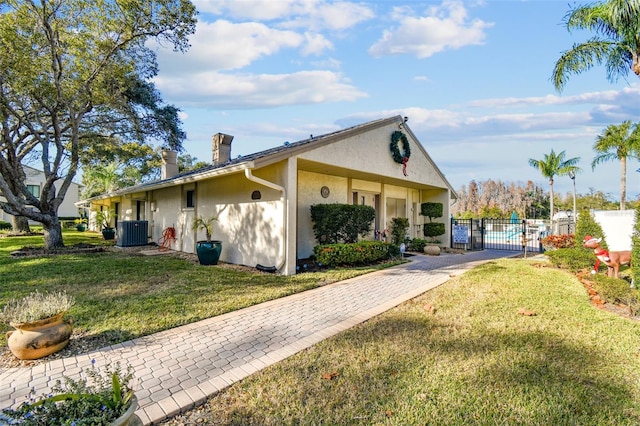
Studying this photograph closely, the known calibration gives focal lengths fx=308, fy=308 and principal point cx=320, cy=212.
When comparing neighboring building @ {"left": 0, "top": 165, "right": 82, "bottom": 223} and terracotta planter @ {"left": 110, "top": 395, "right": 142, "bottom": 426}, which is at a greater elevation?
neighboring building @ {"left": 0, "top": 165, "right": 82, "bottom": 223}

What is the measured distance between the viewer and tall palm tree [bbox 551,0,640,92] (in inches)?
317

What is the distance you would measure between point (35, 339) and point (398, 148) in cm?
1121

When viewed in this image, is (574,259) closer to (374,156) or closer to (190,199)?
(374,156)

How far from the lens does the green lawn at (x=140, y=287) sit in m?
4.73


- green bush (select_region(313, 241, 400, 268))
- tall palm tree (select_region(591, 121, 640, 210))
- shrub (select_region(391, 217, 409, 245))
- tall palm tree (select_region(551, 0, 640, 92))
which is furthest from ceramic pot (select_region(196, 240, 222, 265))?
tall palm tree (select_region(591, 121, 640, 210))

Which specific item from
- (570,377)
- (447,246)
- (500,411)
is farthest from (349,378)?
(447,246)

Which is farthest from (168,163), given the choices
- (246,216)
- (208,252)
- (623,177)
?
(623,177)

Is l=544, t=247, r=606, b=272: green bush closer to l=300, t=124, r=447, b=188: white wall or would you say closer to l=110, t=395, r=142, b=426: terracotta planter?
l=300, t=124, r=447, b=188: white wall

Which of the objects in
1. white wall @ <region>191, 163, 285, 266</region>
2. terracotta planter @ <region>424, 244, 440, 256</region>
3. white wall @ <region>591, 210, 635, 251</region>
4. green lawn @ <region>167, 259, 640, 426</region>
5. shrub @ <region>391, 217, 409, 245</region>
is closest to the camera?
green lawn @ <region>167, 259, 640, 426</region>

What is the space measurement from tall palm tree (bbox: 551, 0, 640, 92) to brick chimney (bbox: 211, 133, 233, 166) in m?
12.6

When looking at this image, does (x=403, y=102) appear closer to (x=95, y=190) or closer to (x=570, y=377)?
(x=570, y=377)

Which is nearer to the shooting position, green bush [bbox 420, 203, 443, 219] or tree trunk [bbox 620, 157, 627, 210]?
green bush [bbox 420, 203, 443, 219]

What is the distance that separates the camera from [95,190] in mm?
33406

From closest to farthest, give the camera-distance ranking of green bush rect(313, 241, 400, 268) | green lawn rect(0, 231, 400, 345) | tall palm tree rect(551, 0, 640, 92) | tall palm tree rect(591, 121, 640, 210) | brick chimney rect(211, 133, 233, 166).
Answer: green lawn rect(0, 231, 400, 345) → tall palm tree rect(551, 0, 640, 92) → green bush rect(313, 241, 400, 268) → brick chimney rect(211, 133, 233, 166) → tall palm tree rect(591, 121, 640, 210)
